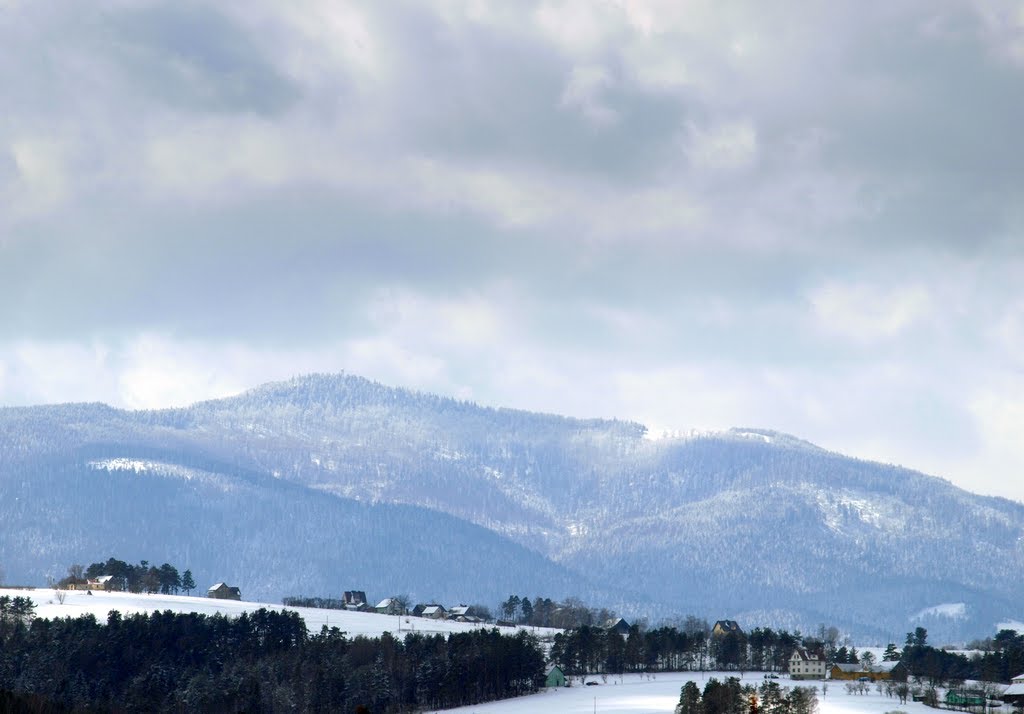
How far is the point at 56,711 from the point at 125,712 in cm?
1450

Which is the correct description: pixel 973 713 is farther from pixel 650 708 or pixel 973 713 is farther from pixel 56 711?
pixel 56 711

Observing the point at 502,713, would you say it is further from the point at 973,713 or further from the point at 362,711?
the point at 362,711

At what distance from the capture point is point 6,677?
199m

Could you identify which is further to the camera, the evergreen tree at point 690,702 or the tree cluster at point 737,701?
the evergreen tree at point 690,702

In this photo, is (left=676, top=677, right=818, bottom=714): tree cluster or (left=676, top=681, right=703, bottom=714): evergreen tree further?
(left=676, top=681, right=703, bottom=714): evergreen tree

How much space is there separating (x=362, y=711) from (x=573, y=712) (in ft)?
319

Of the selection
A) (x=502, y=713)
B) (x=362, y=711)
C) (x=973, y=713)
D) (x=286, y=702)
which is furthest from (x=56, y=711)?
(x=973, y=713)

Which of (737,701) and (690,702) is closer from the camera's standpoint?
(737,701)

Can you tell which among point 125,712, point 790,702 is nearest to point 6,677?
point 125,712

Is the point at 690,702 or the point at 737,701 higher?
the point at 737,701

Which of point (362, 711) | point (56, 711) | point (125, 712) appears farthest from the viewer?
point (125, 712)

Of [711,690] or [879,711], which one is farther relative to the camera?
[879,711]

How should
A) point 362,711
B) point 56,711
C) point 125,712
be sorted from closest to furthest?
point 362,711 → point 56,711 → point 125,712

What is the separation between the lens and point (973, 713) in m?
199
